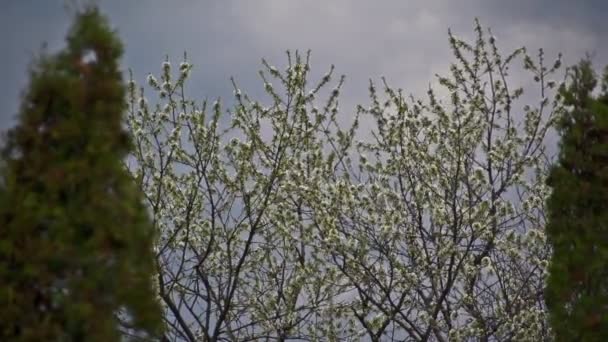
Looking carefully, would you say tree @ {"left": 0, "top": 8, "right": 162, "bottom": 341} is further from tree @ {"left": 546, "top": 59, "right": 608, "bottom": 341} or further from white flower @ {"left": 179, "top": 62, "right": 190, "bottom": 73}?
white flower @ {"left": 179, "top": 62, "right": 190, "bottom": 73}

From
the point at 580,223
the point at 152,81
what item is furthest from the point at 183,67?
the point at 580,223

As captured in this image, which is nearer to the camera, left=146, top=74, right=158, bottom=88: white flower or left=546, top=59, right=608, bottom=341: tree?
left=546, top=59, right=608, bottom=341: tree

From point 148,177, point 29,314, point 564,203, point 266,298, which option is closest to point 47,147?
point 29,314

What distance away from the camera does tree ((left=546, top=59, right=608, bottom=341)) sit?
21.8 ft

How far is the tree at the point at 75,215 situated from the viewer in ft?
13.0

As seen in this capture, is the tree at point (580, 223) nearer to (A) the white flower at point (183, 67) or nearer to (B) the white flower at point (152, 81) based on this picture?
(A) the white flower at point (183, 67)

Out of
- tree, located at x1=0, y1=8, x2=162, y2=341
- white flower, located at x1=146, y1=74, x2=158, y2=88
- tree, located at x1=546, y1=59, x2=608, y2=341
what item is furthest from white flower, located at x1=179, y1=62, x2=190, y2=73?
tree, located at x1=0, y1=8, x2=162, y2=341

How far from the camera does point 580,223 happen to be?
6.91 meters

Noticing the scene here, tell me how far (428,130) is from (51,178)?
6775 millimetres

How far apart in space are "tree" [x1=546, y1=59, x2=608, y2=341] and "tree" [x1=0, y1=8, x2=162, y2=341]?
3917mm

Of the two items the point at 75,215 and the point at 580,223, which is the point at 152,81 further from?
the point at 75,215

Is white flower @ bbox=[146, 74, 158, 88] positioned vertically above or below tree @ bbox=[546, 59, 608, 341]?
above

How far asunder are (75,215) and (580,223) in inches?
180

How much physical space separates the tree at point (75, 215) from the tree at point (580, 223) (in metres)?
3.92
